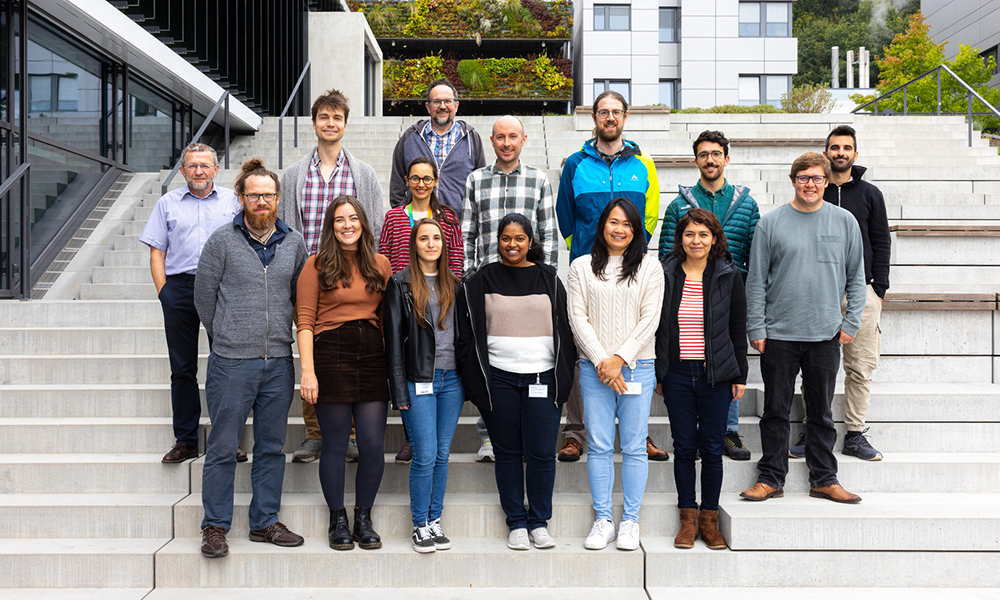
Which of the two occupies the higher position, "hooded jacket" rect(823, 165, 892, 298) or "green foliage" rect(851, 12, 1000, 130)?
"green foliage" rect(851, 12, 1000, 130)

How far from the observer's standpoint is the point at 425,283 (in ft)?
11.9

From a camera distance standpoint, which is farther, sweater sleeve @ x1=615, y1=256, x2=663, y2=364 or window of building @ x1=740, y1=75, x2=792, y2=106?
window of building @ x1=740, y1=75, x2=792, y2=106

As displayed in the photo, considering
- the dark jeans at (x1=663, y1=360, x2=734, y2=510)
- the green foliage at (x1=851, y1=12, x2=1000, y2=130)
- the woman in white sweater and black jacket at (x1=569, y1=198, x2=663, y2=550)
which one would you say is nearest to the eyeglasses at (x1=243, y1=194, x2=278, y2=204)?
the woman in white sweater and black jacket at (x1=569, y1=198, x2=663, y2=550)

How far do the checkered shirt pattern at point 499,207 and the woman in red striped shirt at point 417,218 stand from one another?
8cm

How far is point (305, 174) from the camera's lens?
4.27 metres

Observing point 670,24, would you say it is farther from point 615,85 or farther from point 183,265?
point 183,265

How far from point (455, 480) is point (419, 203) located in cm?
165

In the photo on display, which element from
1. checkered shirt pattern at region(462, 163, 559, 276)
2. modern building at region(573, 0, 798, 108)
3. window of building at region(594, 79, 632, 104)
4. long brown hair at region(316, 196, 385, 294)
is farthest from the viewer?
window of building at region(594, 79, 632, 104)

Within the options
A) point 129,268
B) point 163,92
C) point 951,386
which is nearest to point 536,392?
point 951,386

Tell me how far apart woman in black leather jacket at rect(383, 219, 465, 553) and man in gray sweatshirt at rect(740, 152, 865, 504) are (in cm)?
176

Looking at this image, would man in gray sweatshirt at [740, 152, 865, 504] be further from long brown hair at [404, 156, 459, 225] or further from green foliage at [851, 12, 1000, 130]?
green foliage at [851, 12, 1000, 130]

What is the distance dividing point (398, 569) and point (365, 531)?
0.26 m

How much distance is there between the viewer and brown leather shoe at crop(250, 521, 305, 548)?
3727mm

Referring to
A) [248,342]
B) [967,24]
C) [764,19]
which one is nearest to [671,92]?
[764,19]
